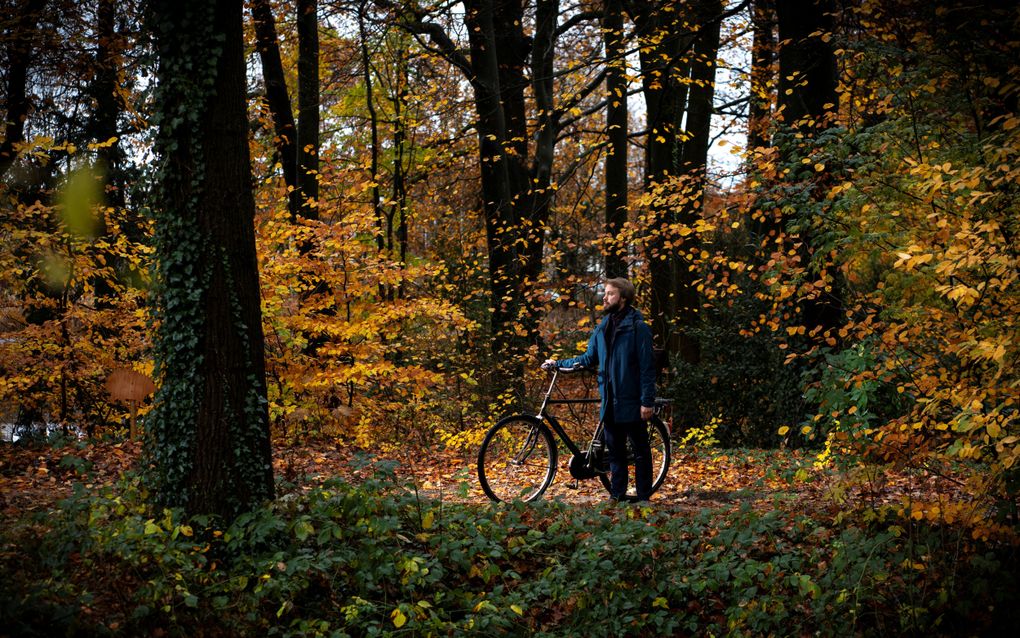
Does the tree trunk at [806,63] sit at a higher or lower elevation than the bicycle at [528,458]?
higher

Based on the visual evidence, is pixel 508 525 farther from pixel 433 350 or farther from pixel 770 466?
pixel 433 350

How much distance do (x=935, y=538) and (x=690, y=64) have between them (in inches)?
411

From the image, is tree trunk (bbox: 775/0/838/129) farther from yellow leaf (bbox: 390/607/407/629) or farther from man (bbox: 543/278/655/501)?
yellow leaf (bbox: 390/607/407/629)

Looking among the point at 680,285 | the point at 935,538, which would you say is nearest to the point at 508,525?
the point at 935,538

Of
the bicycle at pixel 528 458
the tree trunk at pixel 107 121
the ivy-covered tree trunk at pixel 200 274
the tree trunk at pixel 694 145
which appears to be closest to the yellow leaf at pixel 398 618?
the ivy-covered tree trunk at pixel 200 274

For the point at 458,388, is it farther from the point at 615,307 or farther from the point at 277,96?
the point at 615,307

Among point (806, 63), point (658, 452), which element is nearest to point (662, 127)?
point (806, 63)

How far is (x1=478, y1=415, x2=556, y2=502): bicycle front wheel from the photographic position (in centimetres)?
714

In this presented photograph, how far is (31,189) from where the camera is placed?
11.3 m

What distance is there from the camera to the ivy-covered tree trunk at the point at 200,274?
5445 millimetres

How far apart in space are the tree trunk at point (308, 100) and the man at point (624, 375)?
21.4 feet

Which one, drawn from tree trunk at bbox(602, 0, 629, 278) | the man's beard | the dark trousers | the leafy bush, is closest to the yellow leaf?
the dark trousers

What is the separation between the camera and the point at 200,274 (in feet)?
18.0

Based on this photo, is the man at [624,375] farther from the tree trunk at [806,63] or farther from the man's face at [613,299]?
the tree trunk at [806,63]
